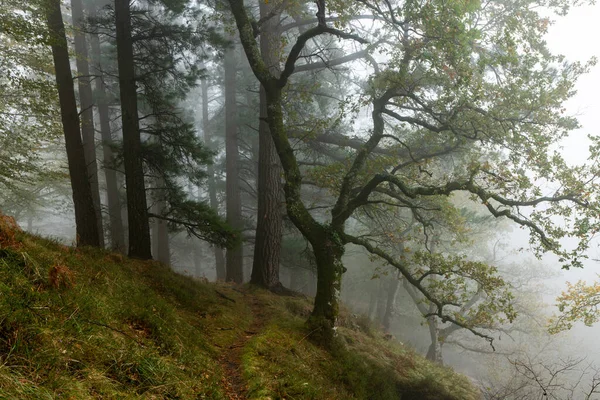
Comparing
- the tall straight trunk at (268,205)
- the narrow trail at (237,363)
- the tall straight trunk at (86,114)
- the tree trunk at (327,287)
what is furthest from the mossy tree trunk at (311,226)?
the tall straight trunk at (86,114)

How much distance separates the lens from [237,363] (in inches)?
188

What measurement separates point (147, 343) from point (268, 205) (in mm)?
6431

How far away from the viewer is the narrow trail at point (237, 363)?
159 inches

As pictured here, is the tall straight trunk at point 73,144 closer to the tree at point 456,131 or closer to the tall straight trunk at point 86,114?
the tree at point 456,131

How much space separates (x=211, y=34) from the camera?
802cm

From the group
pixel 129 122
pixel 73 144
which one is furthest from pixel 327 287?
pixel 73 144

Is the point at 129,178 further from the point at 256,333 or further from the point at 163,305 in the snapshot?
the point at 256,333

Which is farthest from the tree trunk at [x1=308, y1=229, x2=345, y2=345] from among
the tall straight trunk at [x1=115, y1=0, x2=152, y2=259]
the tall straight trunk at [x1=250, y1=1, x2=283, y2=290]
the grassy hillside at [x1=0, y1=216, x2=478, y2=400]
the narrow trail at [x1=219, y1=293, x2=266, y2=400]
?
the tall straight trunk at [x1=115, y1=0, x2=152, y2=259]

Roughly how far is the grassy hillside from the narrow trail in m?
0.02

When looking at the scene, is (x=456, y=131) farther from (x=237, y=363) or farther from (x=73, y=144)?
(x=73, y=144)

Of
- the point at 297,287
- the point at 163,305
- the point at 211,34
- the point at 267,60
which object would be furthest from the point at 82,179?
the point at 297,287

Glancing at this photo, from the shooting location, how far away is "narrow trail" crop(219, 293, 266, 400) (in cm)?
403

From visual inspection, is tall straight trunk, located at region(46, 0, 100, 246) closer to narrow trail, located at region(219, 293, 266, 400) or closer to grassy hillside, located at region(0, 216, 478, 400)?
grassy hillside, located at region(0, 216, 478, 400)

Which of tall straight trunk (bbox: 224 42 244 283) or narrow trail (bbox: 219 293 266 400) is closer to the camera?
narrow trail (bbox: 219 293 266 400)
